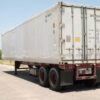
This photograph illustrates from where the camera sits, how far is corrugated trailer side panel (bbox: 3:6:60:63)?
12.7 meters

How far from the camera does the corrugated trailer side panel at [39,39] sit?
12.7 meters

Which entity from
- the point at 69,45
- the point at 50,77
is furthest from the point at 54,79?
the point at 69,45

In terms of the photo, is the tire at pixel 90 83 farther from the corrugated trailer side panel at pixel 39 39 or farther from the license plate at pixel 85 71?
the corrugated trailer side panel at pixel 39 39

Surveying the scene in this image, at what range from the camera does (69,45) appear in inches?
491

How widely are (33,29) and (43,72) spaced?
302 cm

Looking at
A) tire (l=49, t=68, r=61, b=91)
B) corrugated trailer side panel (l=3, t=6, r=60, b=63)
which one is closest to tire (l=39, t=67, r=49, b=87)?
corrugated trailer side panel (l=3, t=6, r=60, b=63)

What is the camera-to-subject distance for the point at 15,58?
21422 mm

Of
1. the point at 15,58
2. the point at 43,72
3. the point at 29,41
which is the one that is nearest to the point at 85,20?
the point at 43,72

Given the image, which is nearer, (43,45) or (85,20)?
(85,20)

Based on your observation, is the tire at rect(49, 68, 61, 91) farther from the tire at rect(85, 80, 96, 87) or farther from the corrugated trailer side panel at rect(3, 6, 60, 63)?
the tire at rect(85, 80, 96, 87)

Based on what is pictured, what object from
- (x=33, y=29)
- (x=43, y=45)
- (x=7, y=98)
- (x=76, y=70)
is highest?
(x=33, y=29)

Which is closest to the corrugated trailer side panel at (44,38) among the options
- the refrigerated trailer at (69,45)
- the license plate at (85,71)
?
the refrigerated trailer at (69,45)

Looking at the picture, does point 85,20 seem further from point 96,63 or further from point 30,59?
point 30,59

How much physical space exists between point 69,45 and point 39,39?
2.94 metres
